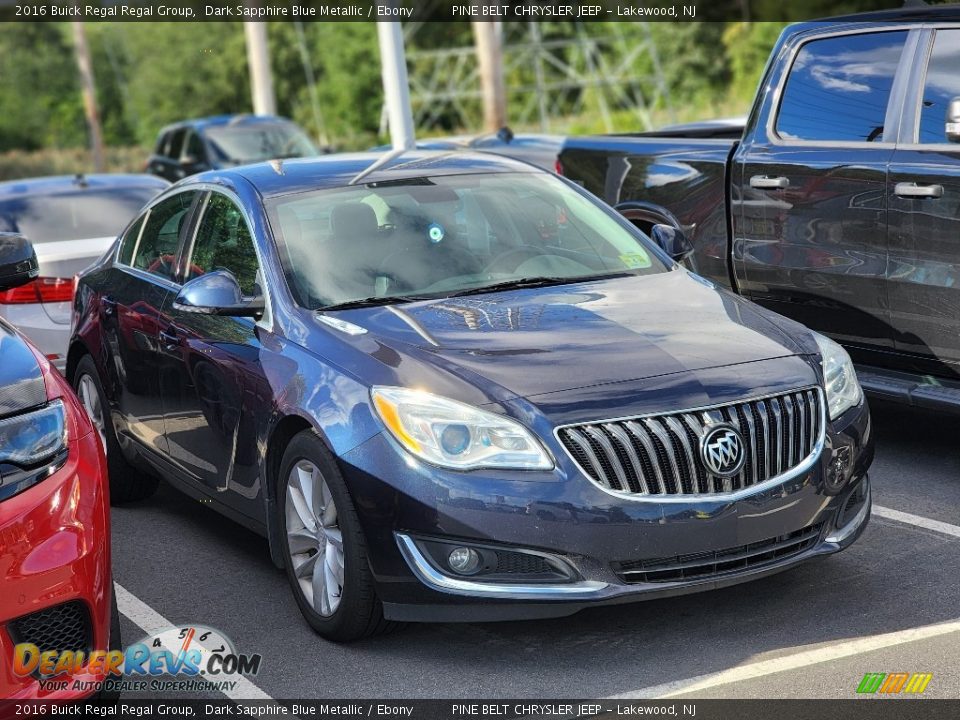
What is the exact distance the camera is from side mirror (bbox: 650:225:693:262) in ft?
21.0

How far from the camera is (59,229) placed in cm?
990

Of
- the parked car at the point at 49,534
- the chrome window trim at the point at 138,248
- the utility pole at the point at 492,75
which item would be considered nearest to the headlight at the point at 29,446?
the parked car at the point at 49,534

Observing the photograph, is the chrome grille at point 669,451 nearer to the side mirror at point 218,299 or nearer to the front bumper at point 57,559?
the front bumper at point 57,559

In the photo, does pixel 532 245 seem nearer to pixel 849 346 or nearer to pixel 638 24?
pixel 849 346

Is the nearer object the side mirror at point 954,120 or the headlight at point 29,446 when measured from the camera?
the headlight at point 29,446

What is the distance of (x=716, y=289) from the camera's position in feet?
19.1

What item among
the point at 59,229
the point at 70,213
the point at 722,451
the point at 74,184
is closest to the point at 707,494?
the point at 722,451

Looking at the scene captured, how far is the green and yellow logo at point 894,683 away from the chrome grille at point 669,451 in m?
0.69

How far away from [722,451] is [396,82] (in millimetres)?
10564

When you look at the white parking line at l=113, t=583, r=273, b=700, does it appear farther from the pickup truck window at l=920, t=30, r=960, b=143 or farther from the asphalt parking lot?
the pickup truck window at l=920, t=30, r=960, b=143

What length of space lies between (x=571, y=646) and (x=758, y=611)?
688mm

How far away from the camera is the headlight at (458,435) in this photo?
456cm

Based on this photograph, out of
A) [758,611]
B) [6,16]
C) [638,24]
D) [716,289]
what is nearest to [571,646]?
[758,611]

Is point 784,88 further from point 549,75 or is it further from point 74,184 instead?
point 549,75
